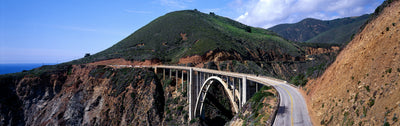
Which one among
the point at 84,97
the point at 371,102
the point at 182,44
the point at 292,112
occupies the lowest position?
the point at 84,97

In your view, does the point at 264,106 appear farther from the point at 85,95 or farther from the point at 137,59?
the point at 137,59

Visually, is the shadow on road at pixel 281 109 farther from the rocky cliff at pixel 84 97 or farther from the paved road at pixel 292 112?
the rocky cliff at pixel 84 97

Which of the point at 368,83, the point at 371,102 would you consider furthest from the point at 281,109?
the point at 368,83

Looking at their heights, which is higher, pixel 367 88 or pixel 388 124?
pixel 367 88

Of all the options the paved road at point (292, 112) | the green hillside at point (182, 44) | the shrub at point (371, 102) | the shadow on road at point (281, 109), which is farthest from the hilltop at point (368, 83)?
the green hillside at point (182, 44)

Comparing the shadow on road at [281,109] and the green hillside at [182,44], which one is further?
the green hillside at [182,44]

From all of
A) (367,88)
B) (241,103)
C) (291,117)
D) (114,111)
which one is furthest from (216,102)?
Answer: (367,88)

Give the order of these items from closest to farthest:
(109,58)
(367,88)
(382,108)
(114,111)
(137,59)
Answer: (382,108) < (367,88) < (114,111) < (137,59) < (109,58)

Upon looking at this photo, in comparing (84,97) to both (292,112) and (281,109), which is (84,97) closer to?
(281,109)
